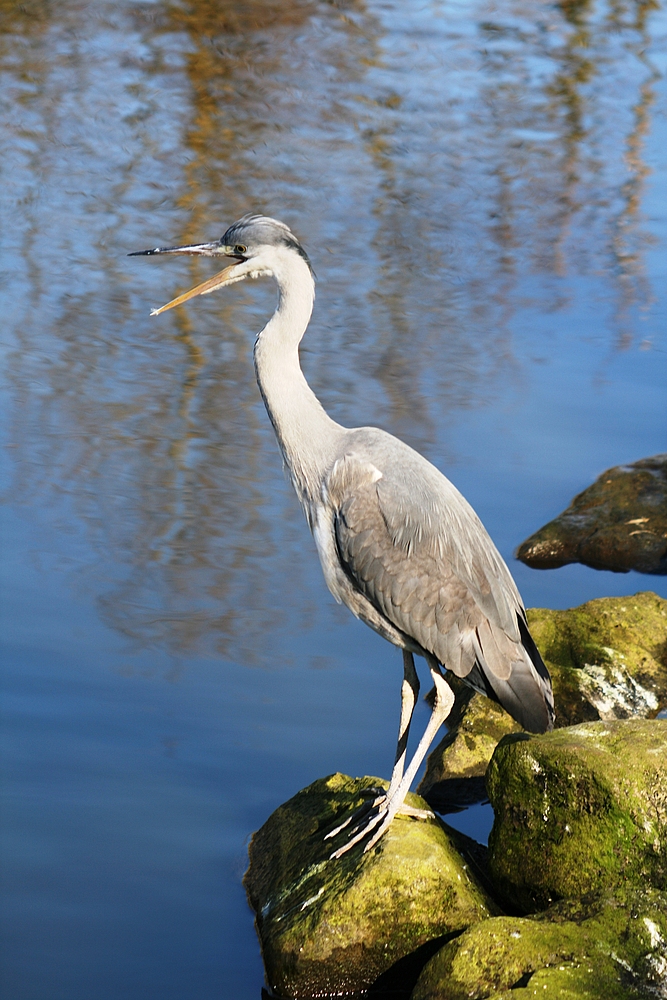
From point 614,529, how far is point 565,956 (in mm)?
3970

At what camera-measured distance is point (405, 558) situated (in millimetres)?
4797

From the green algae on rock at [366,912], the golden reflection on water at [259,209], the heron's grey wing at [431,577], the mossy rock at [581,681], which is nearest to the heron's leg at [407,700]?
the heron's grey wing at [431,577]

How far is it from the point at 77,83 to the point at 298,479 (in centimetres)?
1081

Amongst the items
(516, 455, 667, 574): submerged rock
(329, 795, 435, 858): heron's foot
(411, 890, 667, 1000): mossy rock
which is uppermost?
(411, 890, 667, 1000): mossy rock

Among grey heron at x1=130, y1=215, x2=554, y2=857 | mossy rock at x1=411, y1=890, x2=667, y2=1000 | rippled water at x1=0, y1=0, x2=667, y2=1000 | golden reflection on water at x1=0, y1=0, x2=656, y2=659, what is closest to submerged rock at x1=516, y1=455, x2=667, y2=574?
rippled water at x1=0, y1=0, x2=667, y2=1000

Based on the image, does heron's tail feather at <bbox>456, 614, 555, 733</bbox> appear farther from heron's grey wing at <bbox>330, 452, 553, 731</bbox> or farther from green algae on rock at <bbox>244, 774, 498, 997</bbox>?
green algae on rock at <bbox>244, 774, 498, 997</bbox>

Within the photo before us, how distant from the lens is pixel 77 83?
1441cm

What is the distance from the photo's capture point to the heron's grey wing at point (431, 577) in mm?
4773

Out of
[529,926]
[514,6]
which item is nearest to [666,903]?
[529,926]

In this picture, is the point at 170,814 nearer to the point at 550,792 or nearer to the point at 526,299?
the point at 550,792

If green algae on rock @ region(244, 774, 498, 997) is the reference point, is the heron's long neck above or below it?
above

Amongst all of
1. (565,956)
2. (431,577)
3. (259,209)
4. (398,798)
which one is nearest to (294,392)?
(431,577)

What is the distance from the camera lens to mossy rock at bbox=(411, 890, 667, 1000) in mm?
3713

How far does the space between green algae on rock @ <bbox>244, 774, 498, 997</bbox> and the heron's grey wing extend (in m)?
0.65
